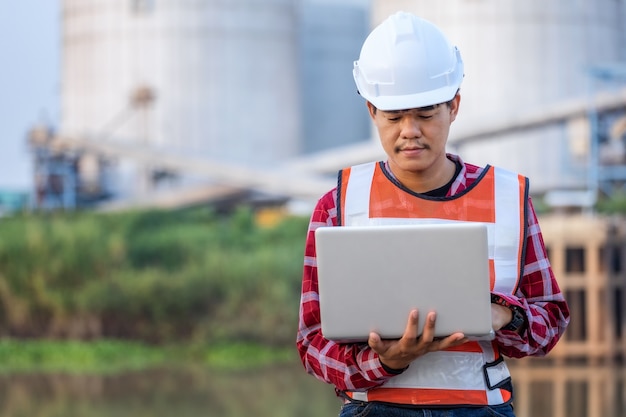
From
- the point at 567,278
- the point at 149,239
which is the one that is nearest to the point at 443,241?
the point at 567,278

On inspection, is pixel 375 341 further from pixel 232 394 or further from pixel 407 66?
pixel 232 394

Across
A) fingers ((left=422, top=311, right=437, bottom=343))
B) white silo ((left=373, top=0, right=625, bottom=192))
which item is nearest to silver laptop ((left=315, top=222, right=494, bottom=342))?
fingers ((left=422, top=311, right=437, bottom=343))

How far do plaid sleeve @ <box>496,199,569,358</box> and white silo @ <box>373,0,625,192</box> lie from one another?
83.5 ft

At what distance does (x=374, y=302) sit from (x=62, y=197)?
2598cm

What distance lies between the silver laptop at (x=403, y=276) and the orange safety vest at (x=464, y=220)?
0.43 ft

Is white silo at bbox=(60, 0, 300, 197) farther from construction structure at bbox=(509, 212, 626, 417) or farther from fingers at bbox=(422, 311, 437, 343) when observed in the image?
fingers at bbox=(422, 311, 437, 343)

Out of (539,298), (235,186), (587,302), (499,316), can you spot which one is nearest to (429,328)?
(499,316)

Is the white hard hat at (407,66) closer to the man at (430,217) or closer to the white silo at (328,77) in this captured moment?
the man at (430,217)

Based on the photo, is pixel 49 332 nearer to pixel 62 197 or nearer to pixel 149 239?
pixel 149 239

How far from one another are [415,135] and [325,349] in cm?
37

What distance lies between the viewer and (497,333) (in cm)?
212

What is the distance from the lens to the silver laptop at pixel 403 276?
2.00m

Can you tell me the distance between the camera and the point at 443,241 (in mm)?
1998

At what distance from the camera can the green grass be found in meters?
14.4
